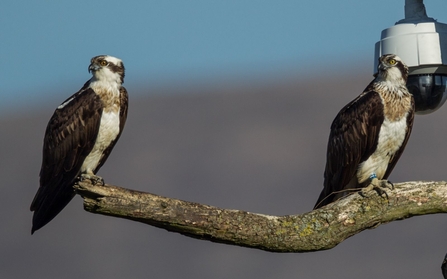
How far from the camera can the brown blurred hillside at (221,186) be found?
4341 centimetres

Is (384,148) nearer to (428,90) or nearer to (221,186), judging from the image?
(428,90)

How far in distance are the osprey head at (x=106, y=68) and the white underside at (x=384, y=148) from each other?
251 cm

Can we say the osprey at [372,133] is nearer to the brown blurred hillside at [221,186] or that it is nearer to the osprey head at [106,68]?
the osprey head at [106,68]

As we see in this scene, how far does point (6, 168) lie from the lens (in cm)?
5522

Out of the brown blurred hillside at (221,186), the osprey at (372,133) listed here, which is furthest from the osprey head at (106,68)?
the brown blurred hillside at (221,186)

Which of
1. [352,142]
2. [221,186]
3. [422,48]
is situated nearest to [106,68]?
[352,142]

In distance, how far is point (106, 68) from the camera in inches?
401

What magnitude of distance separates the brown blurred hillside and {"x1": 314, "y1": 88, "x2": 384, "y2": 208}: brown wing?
98.0 feet

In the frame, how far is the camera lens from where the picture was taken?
30.9ft

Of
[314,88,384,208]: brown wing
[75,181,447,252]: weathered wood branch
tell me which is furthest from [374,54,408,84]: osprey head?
[75,181,447,252]: weathered wood branch

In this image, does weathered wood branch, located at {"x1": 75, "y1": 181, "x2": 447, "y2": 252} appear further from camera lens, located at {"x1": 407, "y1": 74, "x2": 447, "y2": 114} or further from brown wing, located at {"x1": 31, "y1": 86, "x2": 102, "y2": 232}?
brown wing, located at {"x1": 31, "y1": 86, "x2": 102, "y2": 232}

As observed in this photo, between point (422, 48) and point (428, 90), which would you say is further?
point (428, 90)

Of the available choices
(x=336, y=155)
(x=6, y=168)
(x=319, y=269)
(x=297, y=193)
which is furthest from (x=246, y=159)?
(x=336, y=155)

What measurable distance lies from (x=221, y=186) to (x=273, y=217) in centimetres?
4024
